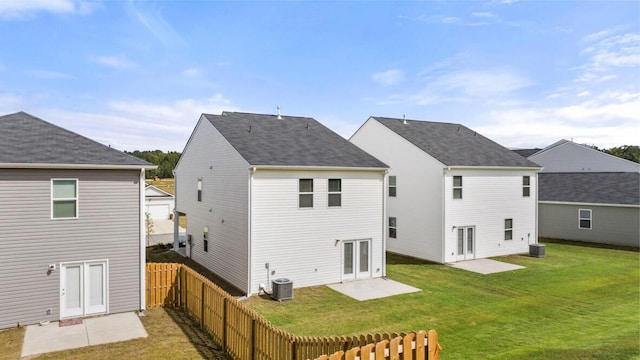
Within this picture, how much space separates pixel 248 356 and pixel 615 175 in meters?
31.8

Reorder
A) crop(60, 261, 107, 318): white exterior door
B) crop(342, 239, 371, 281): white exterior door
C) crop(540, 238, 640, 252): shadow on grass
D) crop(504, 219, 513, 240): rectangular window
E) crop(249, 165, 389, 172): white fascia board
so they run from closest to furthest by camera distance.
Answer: crop(60, 261, 107, 318): white exterior door, crop(249, 165, 389, 172): white fascia board, crop(342, 239, 371, 281): white exterior door, crop(504, 219, 513, 240): rectangular window, crop(540, 238, 640, 252): shadow on grass

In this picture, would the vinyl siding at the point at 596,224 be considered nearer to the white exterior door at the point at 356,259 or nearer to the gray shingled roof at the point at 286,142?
the gray shingled roof at the point at 286,142

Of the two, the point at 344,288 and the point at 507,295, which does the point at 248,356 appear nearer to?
the point at 344,288

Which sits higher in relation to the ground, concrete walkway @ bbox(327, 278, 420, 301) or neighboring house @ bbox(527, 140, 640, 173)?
neighboring house @ bbox(527, 140, 640, 173)

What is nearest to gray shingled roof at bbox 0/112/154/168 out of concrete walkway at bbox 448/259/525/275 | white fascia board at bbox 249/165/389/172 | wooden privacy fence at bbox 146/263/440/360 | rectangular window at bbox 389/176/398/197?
→ white fascia board at bbox 249/165/389/172

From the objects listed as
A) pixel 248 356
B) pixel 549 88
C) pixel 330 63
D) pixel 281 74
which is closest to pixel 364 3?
pixel 330 63

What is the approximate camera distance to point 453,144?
23859 mm

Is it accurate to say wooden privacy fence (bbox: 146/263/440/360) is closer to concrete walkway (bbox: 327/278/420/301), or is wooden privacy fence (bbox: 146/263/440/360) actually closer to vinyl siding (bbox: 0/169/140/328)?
vinyl siding (bbox: 0/169/140/328)

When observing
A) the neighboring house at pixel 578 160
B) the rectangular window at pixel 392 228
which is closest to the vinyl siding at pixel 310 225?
the rectangular window at pixel 392 228

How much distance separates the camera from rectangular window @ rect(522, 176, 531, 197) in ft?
77.8

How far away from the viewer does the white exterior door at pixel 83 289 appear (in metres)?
12.1

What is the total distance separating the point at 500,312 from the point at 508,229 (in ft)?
37.8

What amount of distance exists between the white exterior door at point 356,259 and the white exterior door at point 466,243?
20.6 feet

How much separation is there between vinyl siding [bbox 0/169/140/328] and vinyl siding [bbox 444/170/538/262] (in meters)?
15.3
